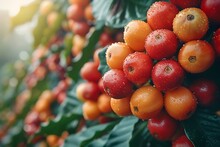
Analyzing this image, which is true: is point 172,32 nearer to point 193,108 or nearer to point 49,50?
point 193,108

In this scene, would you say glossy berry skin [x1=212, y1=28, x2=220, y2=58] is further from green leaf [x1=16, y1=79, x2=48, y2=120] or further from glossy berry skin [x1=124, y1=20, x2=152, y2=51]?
green leaf [x1=16, y1=79, x2=48, y2=120]

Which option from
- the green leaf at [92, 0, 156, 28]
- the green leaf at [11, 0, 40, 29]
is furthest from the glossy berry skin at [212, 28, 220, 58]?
the green leaf at [11, 0, 40, 29]

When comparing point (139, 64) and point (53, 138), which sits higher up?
point (139, 64)

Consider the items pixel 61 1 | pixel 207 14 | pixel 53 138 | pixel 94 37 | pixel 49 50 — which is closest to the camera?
pixel 207 14

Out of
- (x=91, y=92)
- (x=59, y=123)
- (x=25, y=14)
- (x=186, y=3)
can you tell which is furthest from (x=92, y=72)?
(x=25, y=14)

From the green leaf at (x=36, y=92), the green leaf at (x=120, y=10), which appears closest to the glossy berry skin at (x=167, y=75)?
the green leaf at (x=120, y=10)

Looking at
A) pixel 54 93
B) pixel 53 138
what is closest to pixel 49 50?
pixel 54 93

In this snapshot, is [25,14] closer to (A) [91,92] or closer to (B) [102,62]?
(A) [91,92]
